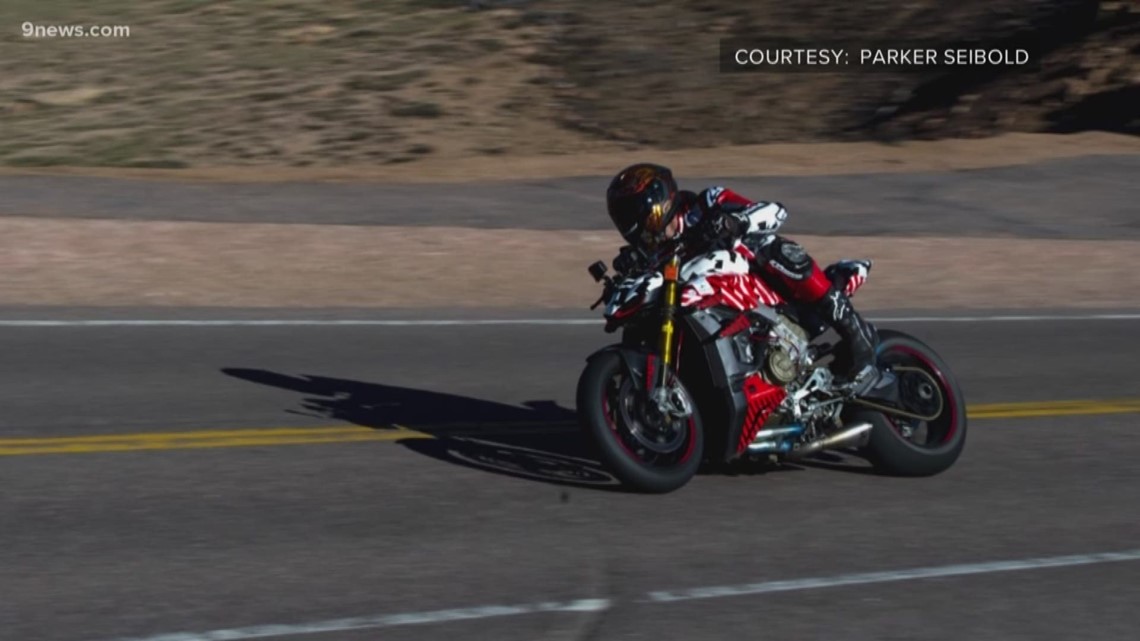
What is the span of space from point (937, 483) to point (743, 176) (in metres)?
11.7

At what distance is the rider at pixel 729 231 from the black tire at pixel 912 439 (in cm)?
28

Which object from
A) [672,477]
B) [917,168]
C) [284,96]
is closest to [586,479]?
[672,477]

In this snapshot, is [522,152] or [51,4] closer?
[522,152]

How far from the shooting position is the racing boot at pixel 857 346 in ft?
27.0

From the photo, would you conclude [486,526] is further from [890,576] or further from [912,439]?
[912,439]

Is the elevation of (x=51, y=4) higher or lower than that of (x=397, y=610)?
higher

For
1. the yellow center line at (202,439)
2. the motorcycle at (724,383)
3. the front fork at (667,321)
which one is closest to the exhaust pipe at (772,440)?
the motorcycle at (724,383)

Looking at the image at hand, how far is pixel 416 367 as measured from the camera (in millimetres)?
11555

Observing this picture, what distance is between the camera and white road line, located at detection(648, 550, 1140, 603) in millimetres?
6625

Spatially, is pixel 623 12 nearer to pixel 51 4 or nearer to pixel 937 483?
pixel 51 4

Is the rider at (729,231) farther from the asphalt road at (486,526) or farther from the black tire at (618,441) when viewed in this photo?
the asphalt road at (486,526)

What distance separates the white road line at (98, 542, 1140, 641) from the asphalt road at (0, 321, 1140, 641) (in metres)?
0.02

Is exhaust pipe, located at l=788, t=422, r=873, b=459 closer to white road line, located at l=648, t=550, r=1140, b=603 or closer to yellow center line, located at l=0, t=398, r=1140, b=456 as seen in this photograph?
white road line, located at l=648, t=550, r=1140, b=603

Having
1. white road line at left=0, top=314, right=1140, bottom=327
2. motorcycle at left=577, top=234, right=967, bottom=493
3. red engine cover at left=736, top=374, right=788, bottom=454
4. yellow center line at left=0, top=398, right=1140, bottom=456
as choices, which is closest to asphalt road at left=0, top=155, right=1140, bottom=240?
white road line at left=0, top=314, right=1140, bottom=327
